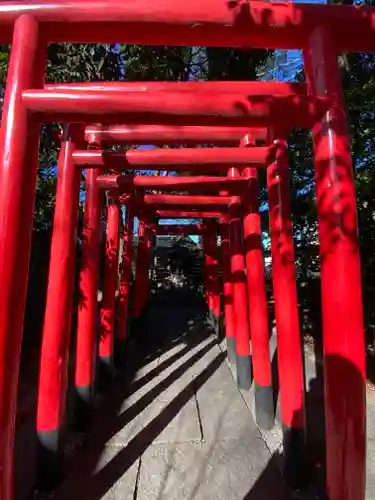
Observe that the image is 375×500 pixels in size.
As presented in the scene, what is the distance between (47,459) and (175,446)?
1203mm

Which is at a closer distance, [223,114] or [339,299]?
[339,299]

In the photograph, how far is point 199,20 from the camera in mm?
1991

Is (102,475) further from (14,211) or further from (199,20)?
(199,20)

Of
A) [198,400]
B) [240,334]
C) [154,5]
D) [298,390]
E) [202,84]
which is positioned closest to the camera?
[154,5]

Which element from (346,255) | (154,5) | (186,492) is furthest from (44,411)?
(154,5)

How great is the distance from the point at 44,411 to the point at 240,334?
9.32 feet

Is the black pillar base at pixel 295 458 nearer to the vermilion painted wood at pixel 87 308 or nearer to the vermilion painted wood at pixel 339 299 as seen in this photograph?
the vermilion painted wood at pixel 339 299

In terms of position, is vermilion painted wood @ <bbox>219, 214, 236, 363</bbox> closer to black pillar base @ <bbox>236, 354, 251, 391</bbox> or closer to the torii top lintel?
black pillar base @ <bbox>236, 354, 251, 391</bbox>

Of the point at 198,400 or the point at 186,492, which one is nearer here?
the point at 186,492

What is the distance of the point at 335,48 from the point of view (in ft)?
6.60

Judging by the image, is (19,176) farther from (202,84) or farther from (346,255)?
(346,255)

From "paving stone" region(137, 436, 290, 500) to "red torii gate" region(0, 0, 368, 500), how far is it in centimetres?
124

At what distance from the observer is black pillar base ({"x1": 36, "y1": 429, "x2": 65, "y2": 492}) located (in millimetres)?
2844

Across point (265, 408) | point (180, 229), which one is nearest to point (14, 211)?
point (265, 408)
